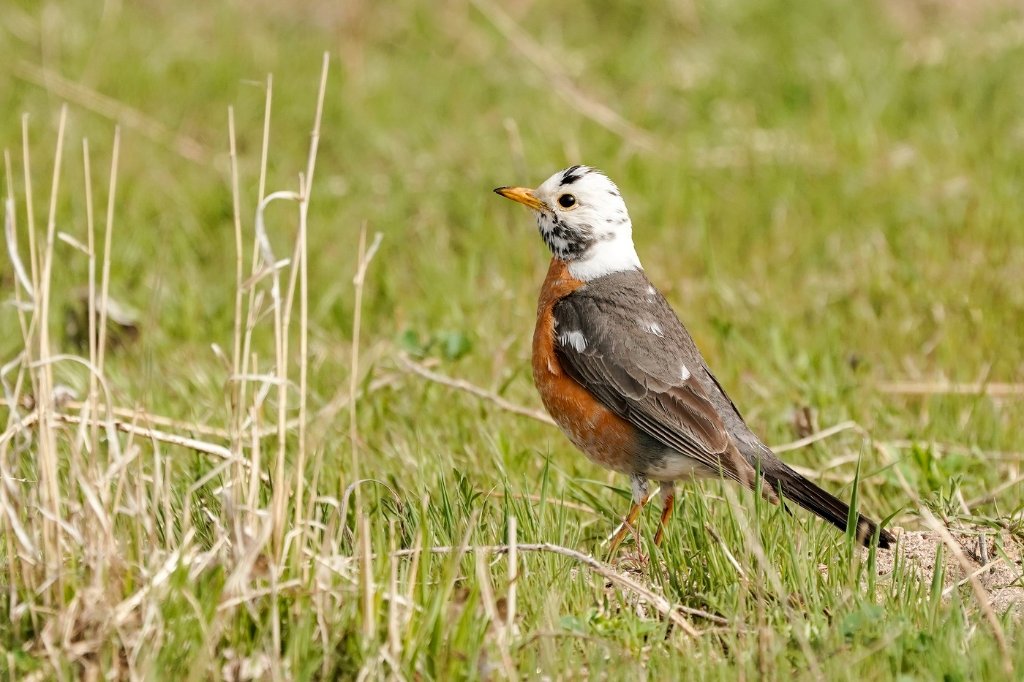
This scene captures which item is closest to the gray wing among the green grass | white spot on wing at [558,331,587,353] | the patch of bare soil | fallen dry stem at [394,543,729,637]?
white spot on wing at [558,331,587,353]

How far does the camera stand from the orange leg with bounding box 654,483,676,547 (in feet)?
15.3

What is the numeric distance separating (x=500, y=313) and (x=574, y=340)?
2.12m

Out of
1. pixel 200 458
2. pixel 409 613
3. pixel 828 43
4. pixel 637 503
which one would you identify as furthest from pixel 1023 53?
pixel 409 613

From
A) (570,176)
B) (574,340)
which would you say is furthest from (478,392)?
(570,176)

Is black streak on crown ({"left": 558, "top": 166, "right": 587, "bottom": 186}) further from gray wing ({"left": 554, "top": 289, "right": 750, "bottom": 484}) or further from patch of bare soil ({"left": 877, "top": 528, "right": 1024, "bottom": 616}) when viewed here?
patch of bare soil ({"left": 877, "top": 528, "right": 1024, "bottom": 616})

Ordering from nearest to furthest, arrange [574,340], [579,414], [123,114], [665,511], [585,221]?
[665,511] → [579,414] → [574,340] → [585,221] → [123,114]

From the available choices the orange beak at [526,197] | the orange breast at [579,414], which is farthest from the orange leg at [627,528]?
the orange beak at [526,197]

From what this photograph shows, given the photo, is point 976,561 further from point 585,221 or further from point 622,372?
point 585,221

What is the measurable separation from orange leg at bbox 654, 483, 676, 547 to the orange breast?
17cm

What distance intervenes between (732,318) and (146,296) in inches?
121

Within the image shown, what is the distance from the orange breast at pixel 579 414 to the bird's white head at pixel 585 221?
0.32 metres

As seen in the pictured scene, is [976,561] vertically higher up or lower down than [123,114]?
lower down

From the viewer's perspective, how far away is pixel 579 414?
535 centimetres

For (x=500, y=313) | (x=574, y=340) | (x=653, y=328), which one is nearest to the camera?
(x=574, y=340)
